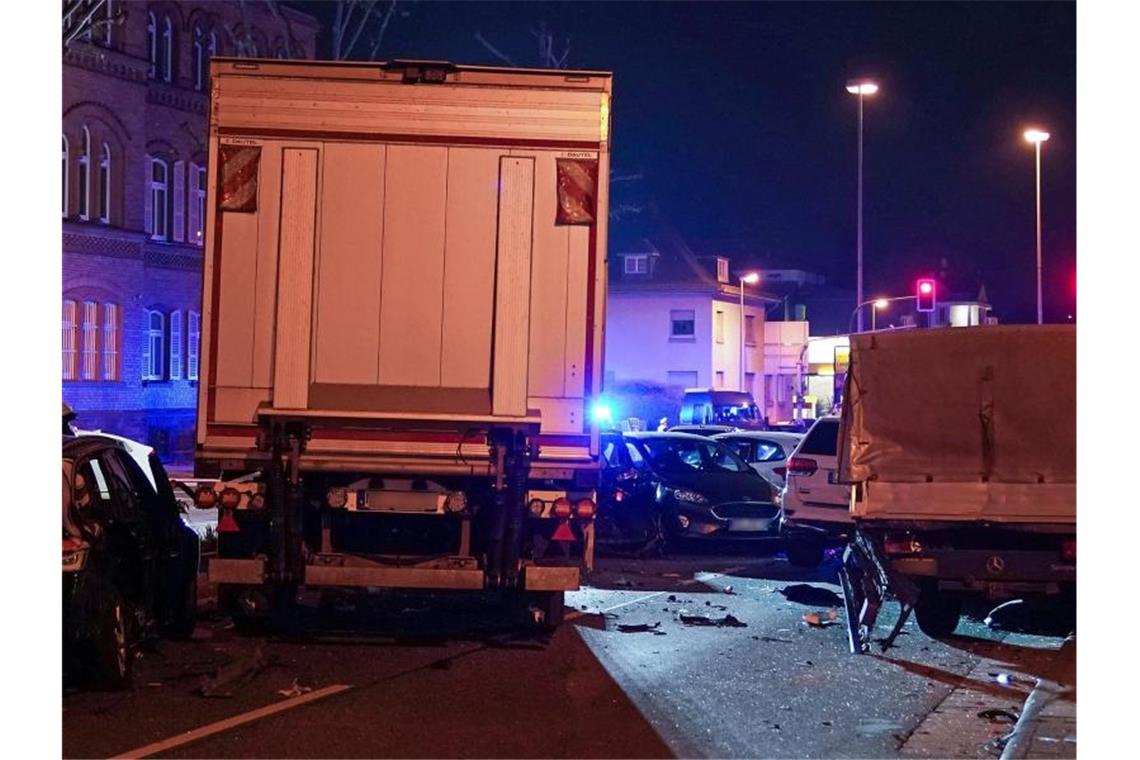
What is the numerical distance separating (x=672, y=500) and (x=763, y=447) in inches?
136

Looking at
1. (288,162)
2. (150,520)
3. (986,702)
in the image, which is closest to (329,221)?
(288,162)

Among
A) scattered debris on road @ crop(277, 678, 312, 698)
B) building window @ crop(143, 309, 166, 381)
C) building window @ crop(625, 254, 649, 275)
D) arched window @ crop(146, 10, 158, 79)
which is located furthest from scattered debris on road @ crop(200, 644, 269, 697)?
building window @ crop(625, 254, 649, 275)

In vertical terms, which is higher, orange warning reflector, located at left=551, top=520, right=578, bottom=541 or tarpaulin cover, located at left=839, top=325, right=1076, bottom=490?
tarpaulin cover, located at left=839, top=325, right=1076, bottom=490

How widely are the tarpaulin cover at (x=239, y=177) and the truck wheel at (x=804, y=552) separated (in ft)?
28.9

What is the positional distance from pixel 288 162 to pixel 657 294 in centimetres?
5799

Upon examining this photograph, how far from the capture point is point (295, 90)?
1036 centimetres

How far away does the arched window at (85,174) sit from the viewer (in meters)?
34.5

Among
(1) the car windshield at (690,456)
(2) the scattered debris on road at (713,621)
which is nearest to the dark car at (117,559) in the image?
(2) the scattered debris on road at (713,621)

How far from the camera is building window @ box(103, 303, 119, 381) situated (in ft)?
114

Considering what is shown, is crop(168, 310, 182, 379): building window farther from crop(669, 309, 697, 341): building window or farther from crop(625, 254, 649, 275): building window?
crop(625, 254, 649, 275): building window

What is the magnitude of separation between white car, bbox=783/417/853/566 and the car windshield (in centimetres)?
194

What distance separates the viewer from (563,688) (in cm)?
929

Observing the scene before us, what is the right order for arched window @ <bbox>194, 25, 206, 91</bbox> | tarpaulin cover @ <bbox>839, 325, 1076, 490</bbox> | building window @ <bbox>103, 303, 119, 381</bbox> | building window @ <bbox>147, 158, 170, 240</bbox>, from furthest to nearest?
arched window @ <bbox>194, 25, 206, 91</bbox>, building window @ <bbox>147, 158, 170, 240</bbox>, building window @ <bbox>103, 303, 119, 381</bbox>, tarpaulin cover @ <bbox>839, 325, 1076, 490</bbox>
